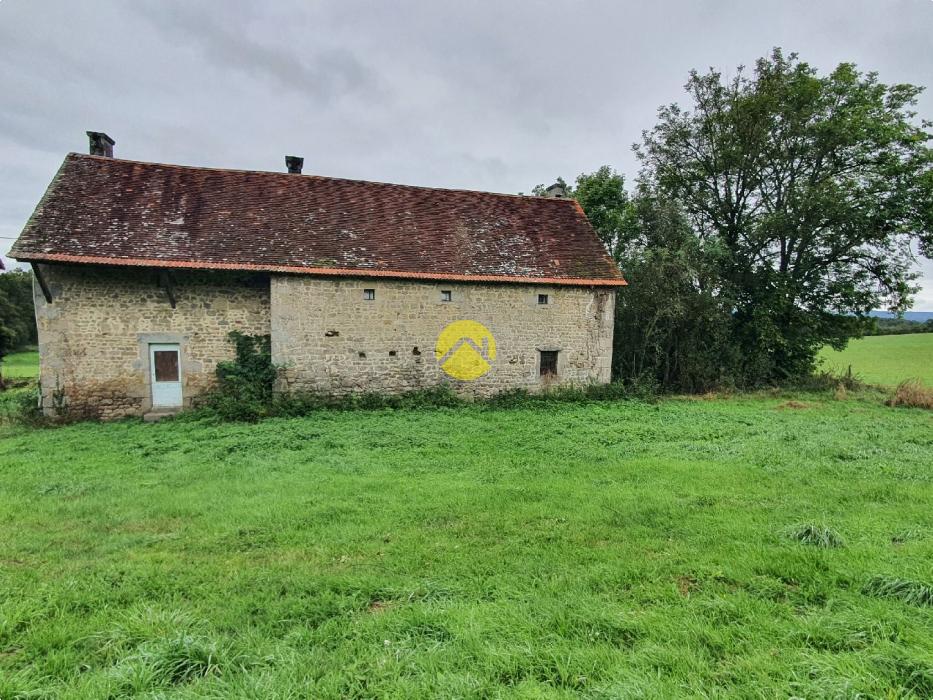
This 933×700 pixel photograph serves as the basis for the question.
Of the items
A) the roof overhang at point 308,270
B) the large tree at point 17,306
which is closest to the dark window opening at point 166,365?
the roof overhang at point 308,270

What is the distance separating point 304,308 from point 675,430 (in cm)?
916

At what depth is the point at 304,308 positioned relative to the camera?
38.5 feet

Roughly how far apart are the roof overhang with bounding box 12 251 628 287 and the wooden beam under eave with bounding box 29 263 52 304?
1.29 feet

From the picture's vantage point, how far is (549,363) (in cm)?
1367

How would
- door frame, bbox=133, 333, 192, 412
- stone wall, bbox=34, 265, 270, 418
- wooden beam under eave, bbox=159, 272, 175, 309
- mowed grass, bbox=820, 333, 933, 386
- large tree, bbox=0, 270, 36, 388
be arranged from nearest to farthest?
1. stone wall, bbox=34, 265, 270, 418
2. wooden beam under eave, bbox=159, 272, 175, 309
3. door frame, bbox=133, 333, 192, 412
4. mowed grass, bbox=820, 333, 933, 386
5. large tree, bbox=0, 270, 36, 388

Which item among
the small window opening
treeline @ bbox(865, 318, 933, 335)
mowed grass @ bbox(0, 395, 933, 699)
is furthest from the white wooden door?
treeline @ bbox(865, 318, 933, 335)

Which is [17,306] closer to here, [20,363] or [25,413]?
[20,363]

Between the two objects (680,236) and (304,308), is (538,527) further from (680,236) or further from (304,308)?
(680,236)

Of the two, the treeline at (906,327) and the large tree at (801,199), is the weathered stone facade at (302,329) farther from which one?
the treeline at (906,327)

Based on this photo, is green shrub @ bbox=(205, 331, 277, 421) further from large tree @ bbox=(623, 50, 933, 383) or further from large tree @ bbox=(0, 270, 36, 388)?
large tree @ bbox=(0, 270, 36, 388)

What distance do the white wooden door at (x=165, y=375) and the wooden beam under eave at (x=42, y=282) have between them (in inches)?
90.6

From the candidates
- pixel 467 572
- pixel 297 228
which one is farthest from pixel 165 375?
pixel 467 572

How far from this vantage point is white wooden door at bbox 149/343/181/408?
1125 centimetres

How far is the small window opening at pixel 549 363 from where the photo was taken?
1359 centimetres
